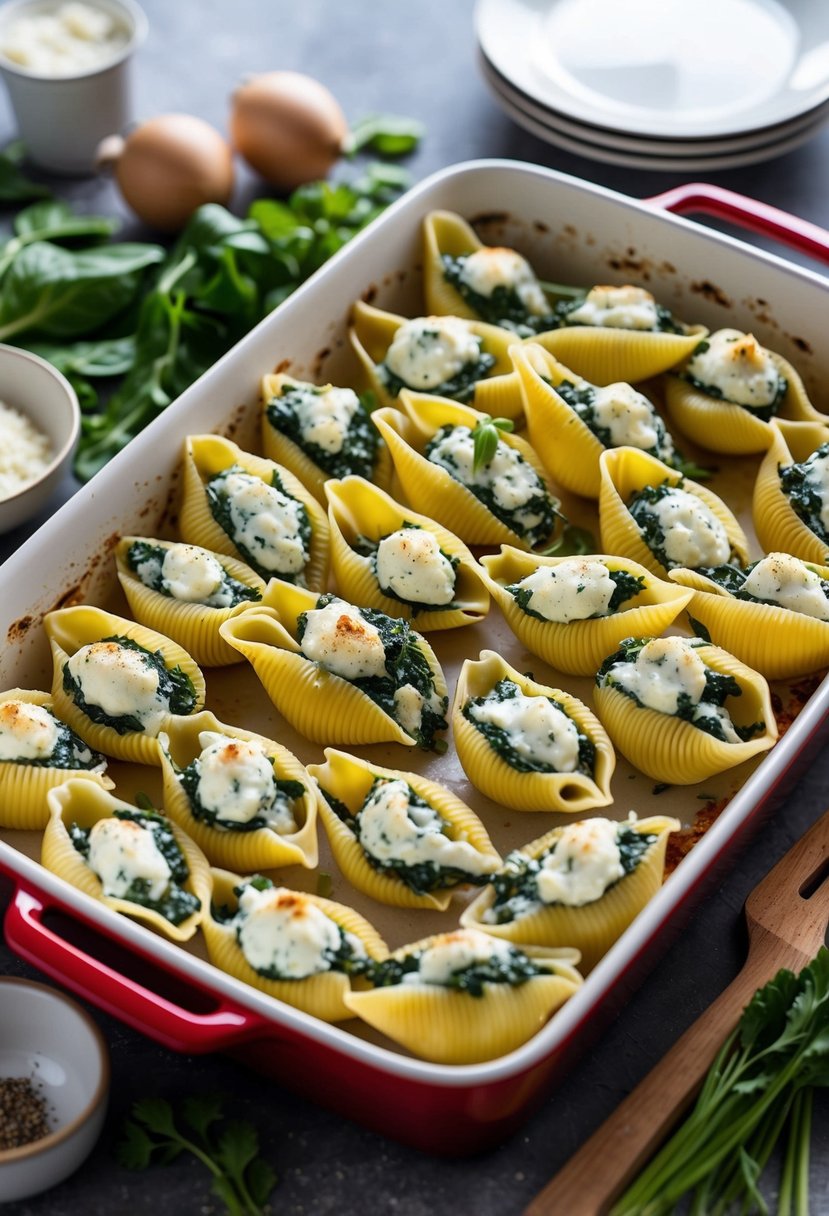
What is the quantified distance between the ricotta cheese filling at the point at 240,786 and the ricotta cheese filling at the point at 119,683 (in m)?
0.18

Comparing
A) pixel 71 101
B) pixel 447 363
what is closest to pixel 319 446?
pixel 447 363

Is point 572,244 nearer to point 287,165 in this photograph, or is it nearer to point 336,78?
point 287,165

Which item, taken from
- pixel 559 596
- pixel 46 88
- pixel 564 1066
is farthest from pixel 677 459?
pixel 46 88

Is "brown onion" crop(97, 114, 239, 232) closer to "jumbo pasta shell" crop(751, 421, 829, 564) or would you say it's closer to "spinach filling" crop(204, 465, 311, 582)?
"spinach filling" crop(204, 465, 311, 582)

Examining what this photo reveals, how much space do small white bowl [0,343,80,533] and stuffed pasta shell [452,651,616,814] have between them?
116 centimetres

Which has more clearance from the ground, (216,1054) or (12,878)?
(12,878)

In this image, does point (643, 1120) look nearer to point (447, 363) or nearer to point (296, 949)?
point (296, 949)

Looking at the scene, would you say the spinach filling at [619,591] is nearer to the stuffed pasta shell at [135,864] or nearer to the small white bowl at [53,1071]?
the stuffed pasta shell at [135,864]

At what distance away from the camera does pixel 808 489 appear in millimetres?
3283

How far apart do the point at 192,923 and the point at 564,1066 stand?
0.70m

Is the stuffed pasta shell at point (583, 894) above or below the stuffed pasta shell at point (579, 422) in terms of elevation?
below

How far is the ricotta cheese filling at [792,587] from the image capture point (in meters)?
3.01

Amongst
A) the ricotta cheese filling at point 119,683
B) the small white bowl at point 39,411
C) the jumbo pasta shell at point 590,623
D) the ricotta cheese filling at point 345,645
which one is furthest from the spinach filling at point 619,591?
the small white bowl at point 39,411

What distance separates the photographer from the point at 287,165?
438cm
